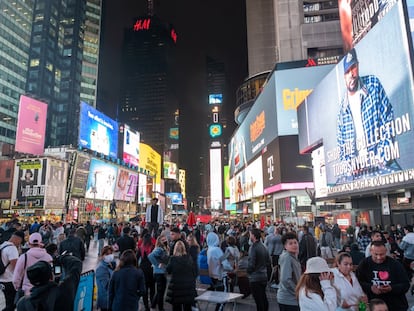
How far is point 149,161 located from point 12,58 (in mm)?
45561

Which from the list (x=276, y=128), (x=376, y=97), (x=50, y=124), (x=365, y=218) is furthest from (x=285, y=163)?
(x=50, y=124)

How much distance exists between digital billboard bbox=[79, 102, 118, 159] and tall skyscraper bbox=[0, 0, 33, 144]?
2831 centimetres

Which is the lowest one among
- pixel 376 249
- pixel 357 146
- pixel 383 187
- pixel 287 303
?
pixel 287 303

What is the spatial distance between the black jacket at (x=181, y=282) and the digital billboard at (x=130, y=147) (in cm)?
7362

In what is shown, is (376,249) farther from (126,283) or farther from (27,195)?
(27,195)

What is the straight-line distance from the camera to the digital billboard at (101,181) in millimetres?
59531

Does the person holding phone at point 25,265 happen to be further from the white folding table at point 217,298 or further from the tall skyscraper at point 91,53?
the tall skyscraper at point 91,53

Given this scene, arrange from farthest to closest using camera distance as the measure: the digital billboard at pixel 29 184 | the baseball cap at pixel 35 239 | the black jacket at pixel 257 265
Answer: the digital billboard at pixel 29 184
the black jacket at pixel 257 265
the baseball cap at pixel 35 239

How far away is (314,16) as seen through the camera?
71.6 metres

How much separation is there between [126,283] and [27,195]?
179 ft

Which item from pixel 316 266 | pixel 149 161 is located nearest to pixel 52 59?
pixel 149 161

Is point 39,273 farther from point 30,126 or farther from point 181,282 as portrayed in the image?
point 30,126

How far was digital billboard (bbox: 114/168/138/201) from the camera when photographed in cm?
7094

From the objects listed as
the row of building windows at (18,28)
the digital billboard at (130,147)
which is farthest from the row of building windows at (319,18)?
the row of building windows at (18,28)
